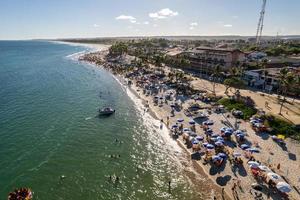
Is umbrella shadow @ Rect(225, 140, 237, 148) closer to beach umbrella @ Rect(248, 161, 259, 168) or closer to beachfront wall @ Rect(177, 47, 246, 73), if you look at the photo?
beach umbrella @ Rect(248, 161, 259, 168)

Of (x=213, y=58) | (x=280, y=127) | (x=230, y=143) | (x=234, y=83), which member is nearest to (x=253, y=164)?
(x=230, y=143)

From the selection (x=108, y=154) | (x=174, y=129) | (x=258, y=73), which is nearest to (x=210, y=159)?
(x=174, y=129)

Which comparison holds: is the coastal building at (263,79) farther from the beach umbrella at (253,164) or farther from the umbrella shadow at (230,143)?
the beach umbrella at (253,164)

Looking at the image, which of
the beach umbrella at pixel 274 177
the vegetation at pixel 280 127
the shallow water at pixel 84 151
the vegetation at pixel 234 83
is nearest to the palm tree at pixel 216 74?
the vegetation at pixel 234 83

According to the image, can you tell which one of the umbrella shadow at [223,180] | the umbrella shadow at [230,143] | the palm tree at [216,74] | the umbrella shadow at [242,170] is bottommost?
the umbrella shadow at [223,180]

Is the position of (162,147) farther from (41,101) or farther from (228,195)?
(41,101)

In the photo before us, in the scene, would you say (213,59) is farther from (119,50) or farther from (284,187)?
(119,50)
